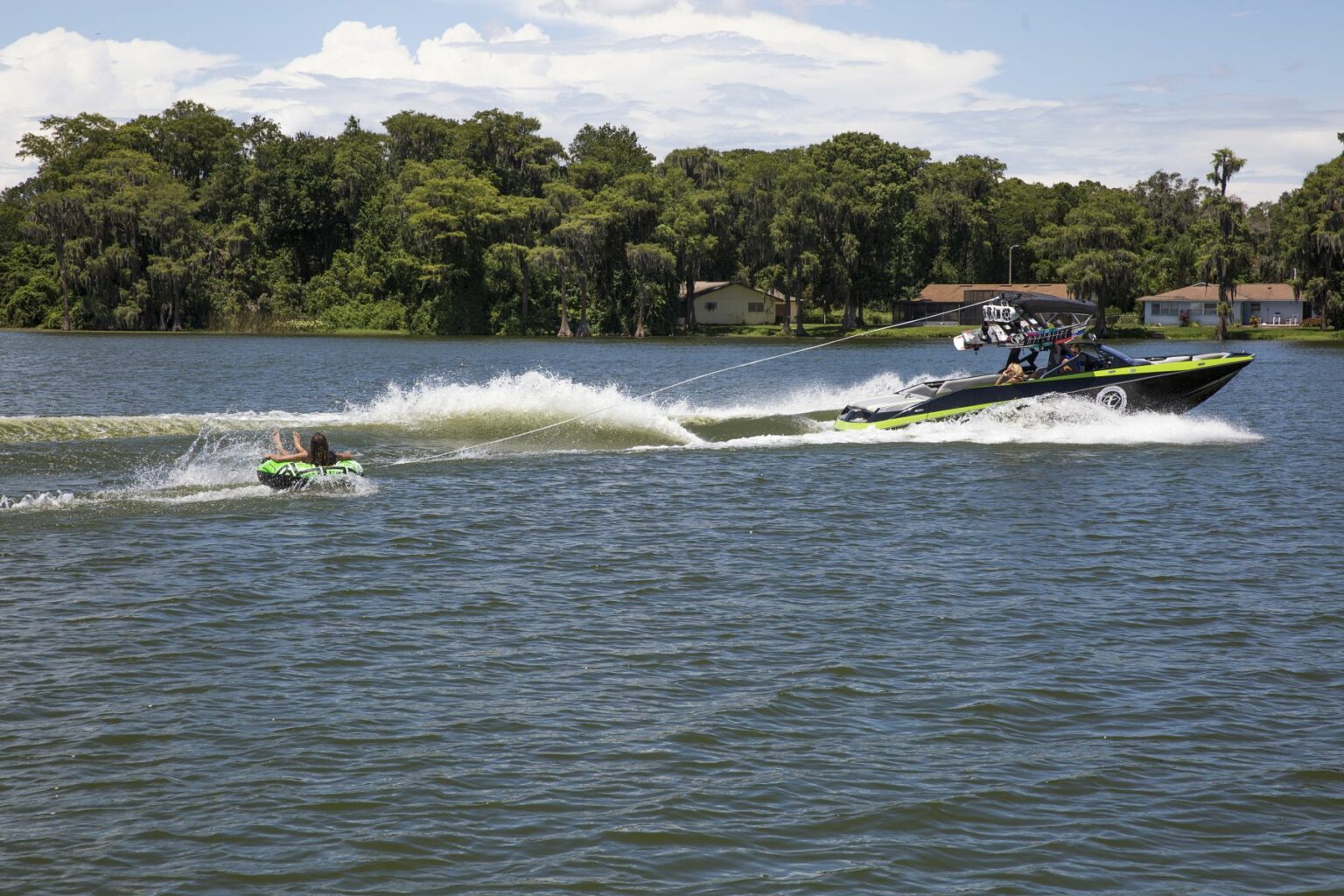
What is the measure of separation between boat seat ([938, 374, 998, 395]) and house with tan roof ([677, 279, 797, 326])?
88981mm

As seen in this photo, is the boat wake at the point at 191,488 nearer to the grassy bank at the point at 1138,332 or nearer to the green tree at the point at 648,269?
the green tree at the point at 648,269

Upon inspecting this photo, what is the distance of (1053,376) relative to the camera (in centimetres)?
3089

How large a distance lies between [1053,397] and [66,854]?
25913 millimetres

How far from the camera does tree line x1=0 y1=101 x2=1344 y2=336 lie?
10719cm

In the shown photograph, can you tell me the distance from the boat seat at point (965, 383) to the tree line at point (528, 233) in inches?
2965

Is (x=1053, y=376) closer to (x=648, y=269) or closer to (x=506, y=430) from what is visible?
(x=506, y=430)

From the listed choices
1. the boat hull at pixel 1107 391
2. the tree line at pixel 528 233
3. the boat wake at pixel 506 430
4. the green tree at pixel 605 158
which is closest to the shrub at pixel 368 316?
the tree line at pixel 528 233

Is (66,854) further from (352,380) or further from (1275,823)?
(352,380)

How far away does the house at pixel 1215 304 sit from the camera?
117 m

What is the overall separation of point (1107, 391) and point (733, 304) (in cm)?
9233

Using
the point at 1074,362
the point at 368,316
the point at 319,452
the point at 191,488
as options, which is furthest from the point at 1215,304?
the point at 191,488

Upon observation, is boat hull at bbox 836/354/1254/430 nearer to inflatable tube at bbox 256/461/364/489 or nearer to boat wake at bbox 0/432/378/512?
boat wake at bbox 0/432/378/512

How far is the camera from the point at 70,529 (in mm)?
19625

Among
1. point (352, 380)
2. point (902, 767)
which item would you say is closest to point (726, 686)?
point (902, 767)
